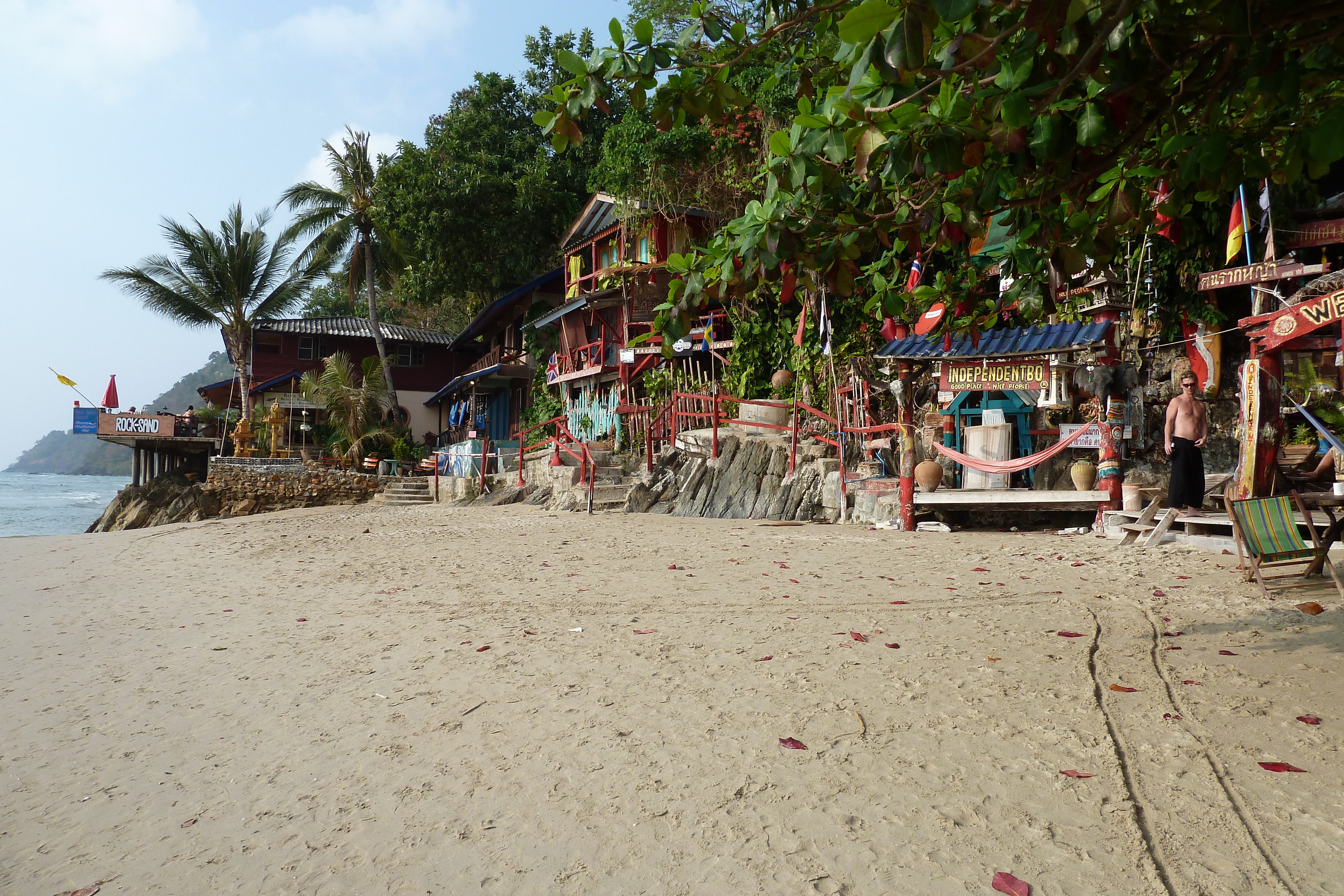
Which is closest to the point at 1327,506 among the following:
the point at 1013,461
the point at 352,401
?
the point at 1013,461

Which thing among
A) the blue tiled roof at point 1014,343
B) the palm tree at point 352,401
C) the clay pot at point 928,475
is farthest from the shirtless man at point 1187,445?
the palm tree at point 352,401

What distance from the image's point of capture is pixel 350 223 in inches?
1164

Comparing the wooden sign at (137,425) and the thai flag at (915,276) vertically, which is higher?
the thai flag at (915,276)

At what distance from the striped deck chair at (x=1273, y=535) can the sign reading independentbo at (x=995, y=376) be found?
467cm

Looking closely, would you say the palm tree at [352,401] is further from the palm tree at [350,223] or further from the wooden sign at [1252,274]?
the wooden sign at [1252,274]

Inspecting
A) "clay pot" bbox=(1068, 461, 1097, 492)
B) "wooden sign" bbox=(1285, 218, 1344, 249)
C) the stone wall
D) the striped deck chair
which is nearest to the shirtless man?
"clay pot" bbox=(1068, 461, 1097, 492)

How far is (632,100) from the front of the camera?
3.64 m

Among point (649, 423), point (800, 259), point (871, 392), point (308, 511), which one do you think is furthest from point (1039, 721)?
point (308, 511)

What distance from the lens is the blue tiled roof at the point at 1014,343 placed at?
33.4ft

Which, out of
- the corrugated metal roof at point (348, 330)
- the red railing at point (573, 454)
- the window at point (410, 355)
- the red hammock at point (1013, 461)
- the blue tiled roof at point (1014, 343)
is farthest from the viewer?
the window at point (410, 355)

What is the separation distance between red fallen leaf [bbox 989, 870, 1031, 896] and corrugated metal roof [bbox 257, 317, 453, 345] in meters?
31.4

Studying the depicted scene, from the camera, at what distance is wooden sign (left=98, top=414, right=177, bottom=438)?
2781 centimetres

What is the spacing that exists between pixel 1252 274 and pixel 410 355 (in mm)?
29625

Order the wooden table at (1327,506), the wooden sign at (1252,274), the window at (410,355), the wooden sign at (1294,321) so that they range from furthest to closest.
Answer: the window at (410,355), the wooden sign at (1252,274), the wooden sign at (1294,321), the wooden table at (1327,506)
